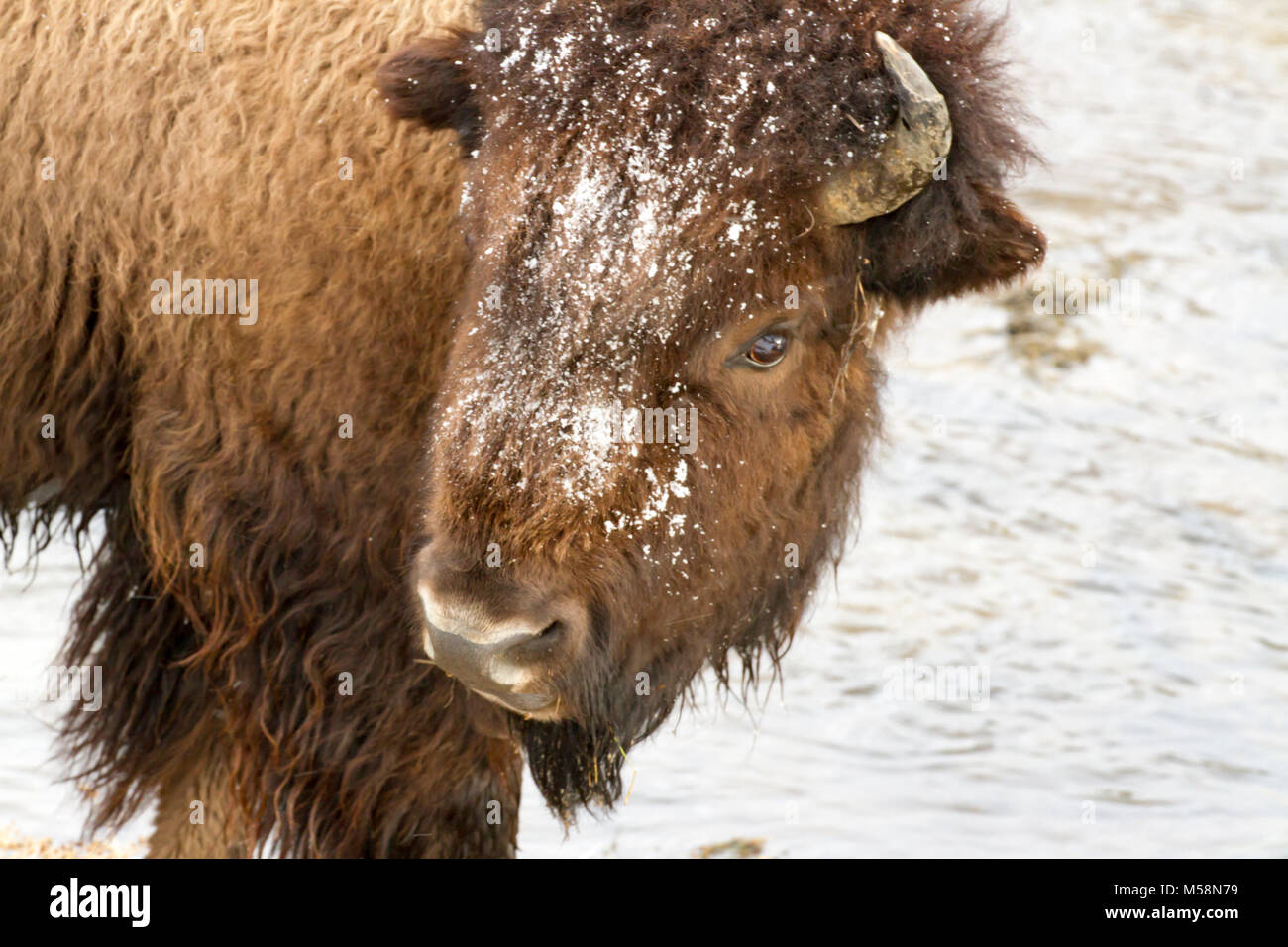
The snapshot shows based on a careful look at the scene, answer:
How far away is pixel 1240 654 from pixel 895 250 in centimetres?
428

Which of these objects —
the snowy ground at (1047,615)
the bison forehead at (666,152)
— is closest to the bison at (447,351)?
the bison forehead at (666,152)

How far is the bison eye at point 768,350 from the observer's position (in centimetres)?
334

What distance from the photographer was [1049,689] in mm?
6699

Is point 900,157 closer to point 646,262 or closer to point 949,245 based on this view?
point 949,245

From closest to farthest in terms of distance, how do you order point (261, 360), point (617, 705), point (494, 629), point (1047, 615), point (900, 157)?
point (494, 629)
point (900, 157)
point (617, 705)
point (261, 360)
point (1047, 615)

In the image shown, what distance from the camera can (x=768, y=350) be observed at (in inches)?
132

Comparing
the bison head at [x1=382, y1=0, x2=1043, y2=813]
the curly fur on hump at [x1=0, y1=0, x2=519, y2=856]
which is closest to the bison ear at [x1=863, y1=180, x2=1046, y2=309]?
the bison head at [x1=382, y1=0, x2=1043, y2=813]

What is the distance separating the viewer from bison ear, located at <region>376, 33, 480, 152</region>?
11.2ft

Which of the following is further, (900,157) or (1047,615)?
(1047,615)

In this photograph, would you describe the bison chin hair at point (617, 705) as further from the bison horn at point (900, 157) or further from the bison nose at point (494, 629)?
the bison horn at point (900, 157)

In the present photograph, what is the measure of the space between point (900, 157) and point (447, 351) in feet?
3.76

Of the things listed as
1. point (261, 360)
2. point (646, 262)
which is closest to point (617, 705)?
point (646, 262)

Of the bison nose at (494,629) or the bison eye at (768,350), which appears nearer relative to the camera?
the bison nose at (494,629)

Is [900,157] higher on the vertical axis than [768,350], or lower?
higher
